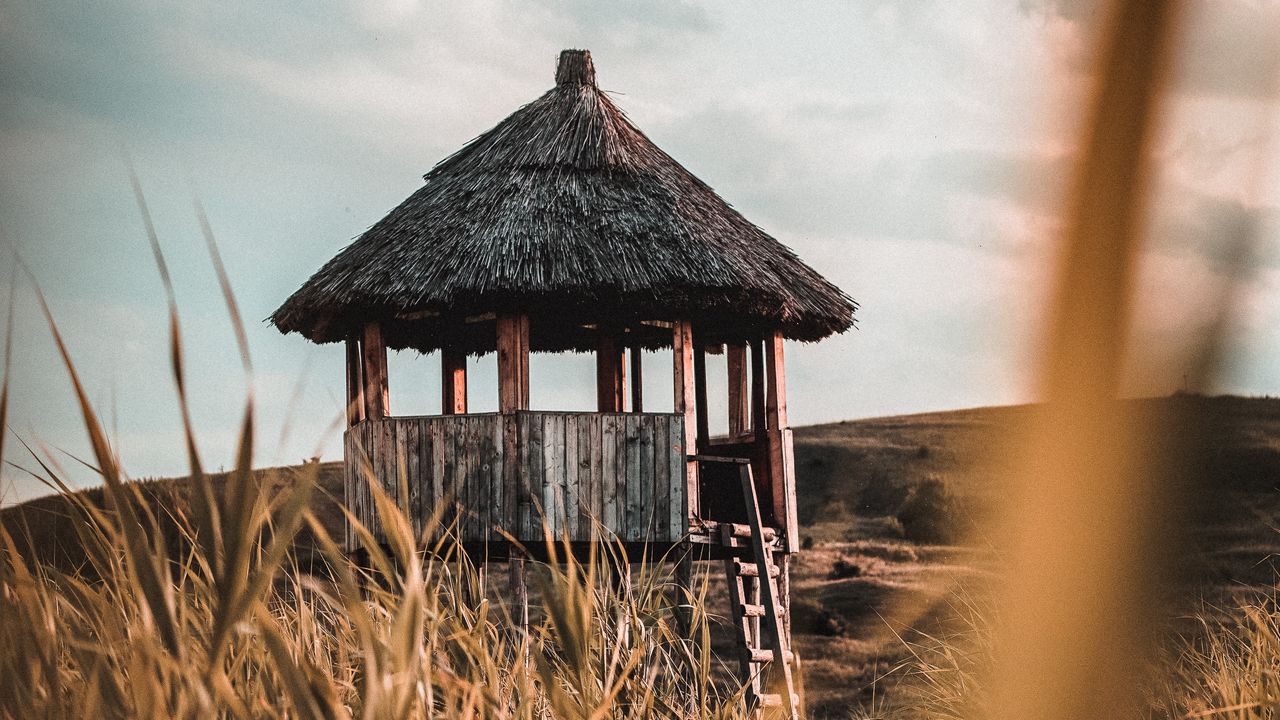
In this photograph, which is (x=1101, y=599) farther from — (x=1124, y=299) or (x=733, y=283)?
(x=733, y=283)

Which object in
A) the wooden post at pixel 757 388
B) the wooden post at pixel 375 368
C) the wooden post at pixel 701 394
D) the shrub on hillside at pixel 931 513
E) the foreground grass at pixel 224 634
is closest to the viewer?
the foreground grass at pixel 224 634

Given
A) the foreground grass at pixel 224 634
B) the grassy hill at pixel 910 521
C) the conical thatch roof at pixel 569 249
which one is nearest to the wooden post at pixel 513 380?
the conical thatch roof at pixel 569 249

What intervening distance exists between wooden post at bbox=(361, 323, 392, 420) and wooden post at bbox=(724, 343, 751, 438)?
3.15 metres

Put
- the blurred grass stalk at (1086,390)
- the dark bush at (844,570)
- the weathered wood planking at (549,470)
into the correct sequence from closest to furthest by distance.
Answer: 1. the blurred grass stalk at (1086,390)
2. the weathered wood planking at (549,470)
3. the dark bush at (844,570)

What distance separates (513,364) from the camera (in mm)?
9875

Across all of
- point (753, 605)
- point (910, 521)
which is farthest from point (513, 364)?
point (910, 521)

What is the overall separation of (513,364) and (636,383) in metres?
2.74

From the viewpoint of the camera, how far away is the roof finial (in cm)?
1225

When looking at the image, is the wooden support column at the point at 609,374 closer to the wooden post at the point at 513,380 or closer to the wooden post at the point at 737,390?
the wooden post at the point at 737,390

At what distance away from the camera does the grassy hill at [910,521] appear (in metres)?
18.3

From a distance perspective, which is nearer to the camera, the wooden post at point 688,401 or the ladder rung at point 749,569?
the wooden post at point 688,401

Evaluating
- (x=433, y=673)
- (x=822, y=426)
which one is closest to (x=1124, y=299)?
(x=433, y=673)

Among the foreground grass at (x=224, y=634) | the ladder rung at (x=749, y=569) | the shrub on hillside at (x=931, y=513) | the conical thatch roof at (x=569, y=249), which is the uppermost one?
the conical thatch roof at (x=569, y=249)

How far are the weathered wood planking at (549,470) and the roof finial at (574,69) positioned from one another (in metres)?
3.97
